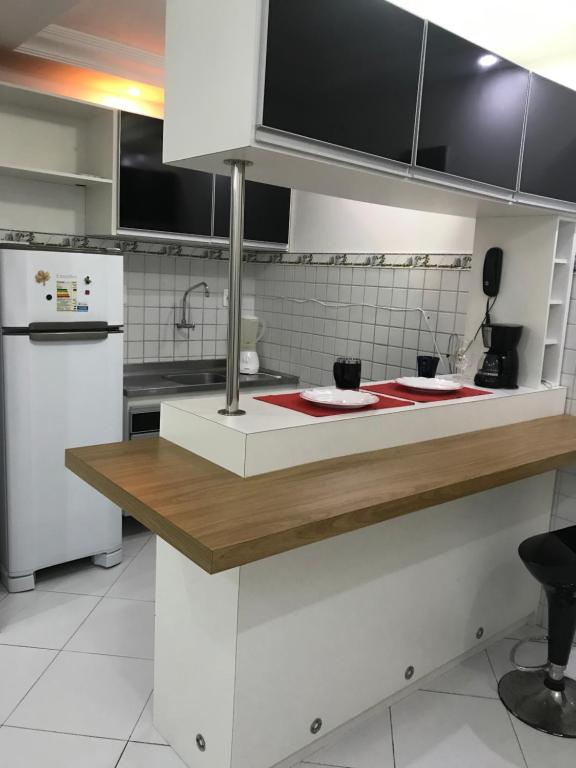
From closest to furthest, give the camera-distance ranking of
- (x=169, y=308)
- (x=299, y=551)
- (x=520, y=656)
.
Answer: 1. (x=299, y=551)
2. (x=520, y=656)
3. (x=169, y=308)

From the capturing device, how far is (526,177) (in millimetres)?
2320

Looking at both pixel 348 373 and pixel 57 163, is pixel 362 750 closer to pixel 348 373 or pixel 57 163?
pixel 348 373

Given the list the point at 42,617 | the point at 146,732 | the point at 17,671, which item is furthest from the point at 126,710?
the point at 42,617

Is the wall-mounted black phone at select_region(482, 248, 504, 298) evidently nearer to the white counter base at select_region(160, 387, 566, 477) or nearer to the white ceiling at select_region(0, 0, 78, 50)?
the white counter base at select_region(160, 387, 566, 477)

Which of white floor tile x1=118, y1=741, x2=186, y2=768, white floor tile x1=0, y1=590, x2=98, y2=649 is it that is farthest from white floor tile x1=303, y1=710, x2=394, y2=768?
white floor tile x1=0, y1=590, x2=98, y2=649

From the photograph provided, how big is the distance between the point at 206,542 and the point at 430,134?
1.41 m

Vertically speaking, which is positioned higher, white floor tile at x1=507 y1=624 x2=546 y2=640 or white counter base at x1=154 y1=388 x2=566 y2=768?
white counter base at x1=154 y1=388 x2=566 y2=768

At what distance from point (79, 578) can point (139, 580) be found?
289mm

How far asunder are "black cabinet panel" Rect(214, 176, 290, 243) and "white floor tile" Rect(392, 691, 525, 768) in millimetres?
2646

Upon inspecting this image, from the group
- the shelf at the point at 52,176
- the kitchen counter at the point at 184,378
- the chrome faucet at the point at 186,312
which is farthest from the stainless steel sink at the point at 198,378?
the shelf at the point at 52,176

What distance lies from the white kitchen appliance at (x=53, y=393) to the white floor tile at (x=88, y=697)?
2.20ft

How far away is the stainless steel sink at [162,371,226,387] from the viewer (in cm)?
403

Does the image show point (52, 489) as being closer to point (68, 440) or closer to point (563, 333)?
point (68, 440)

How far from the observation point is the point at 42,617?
266 centimetres
